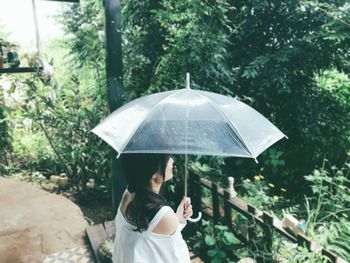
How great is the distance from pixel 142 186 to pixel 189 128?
40cm

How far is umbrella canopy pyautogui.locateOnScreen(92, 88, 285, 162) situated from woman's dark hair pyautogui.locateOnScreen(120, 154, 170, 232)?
0.06 m

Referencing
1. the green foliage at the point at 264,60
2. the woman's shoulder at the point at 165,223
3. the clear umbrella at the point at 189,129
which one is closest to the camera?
the woman's shoulder at the point at 165,223

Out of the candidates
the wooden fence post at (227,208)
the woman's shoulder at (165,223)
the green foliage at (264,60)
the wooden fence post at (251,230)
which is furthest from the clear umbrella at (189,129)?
the green foliage at (264,60)

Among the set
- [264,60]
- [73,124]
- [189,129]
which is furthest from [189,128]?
[73,124]

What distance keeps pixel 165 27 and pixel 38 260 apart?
9.62ft

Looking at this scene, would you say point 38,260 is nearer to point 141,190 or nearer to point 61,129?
point 141,190

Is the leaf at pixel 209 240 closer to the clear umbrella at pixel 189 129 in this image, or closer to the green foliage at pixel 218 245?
the green foliage at pixel 218 245

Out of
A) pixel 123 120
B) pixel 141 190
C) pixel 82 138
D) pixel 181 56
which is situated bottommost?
pixel 82 138

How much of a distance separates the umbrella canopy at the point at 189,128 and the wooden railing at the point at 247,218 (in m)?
1.32

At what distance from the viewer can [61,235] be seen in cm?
336

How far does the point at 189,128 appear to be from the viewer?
5.78 feet

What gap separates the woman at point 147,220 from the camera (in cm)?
149

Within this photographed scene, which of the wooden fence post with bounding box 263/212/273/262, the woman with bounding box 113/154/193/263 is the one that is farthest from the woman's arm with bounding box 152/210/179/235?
the wooden fence post with bounding box 263/212/273/262

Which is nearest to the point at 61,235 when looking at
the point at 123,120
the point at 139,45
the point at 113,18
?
the point at 123,120
